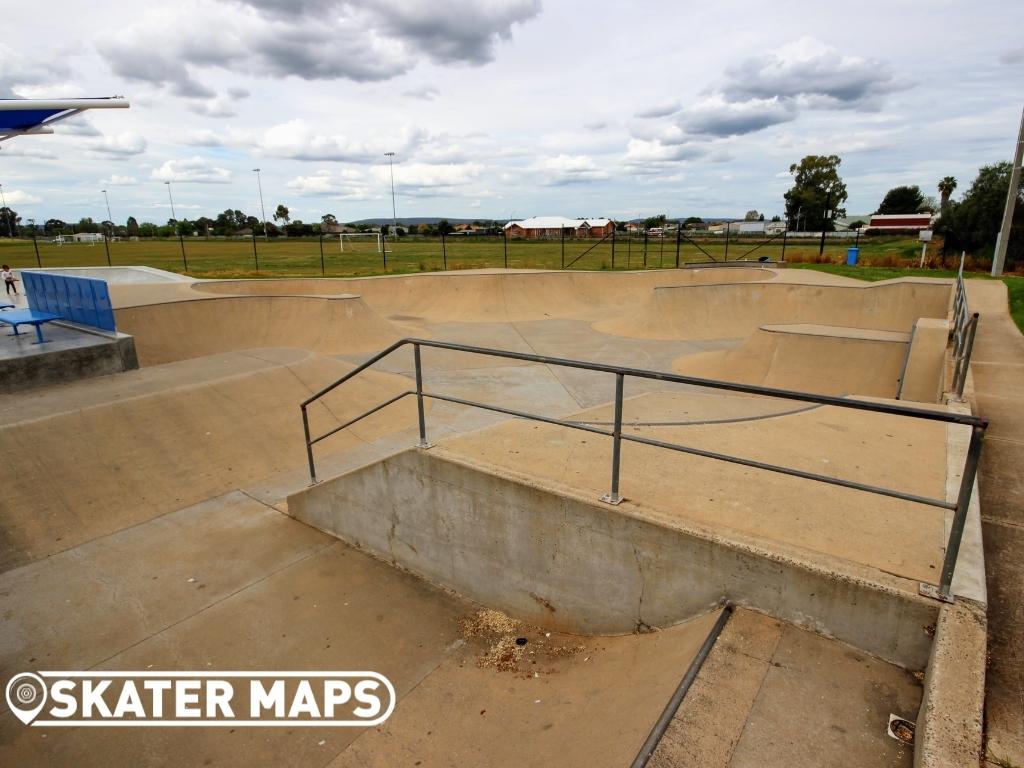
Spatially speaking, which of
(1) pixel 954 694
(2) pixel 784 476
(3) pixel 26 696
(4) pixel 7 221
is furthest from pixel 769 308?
(4) pixel 7 221

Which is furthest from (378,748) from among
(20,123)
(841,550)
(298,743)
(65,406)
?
(20,123)

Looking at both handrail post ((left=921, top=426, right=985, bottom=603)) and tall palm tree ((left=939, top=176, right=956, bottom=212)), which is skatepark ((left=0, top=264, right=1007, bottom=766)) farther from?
tall palm tree ((left=939, top=176, right=956, bottom=212))

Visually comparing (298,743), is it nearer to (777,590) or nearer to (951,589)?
(777,590)

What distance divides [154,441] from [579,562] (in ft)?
20.2

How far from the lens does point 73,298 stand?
33.1 ft

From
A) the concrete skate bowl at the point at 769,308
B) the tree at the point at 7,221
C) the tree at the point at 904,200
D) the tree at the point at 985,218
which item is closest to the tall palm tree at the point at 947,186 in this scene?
the tree at the point at 904,200

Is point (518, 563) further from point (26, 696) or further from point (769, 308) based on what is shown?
point (769, 308)

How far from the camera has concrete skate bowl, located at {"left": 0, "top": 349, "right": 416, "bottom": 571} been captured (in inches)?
233

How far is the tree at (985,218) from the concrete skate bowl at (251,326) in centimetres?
2770

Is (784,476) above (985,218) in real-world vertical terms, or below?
below

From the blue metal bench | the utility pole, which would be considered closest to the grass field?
the utility pole

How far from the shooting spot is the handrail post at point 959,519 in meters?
1.98

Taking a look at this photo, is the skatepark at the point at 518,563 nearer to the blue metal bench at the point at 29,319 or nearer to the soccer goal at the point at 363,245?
the blue metal bench at the point at 29,319

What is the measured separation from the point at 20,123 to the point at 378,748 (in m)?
10.5
